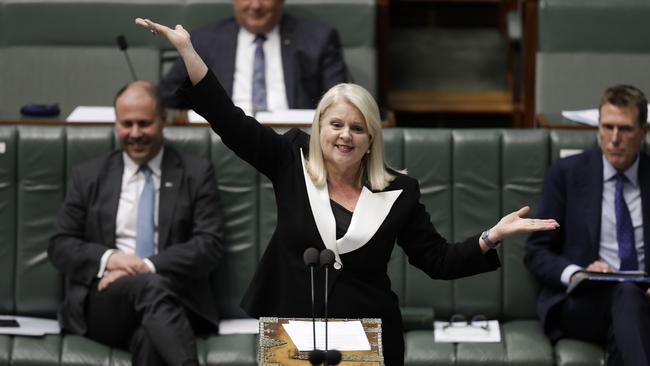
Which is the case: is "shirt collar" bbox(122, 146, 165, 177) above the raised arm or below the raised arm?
below

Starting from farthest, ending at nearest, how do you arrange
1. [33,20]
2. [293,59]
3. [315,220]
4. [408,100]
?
[408,100] < [33,20] < [293,59] < [315,220]

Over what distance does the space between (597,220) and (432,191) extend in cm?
44

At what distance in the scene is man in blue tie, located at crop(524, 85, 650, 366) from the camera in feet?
9.68

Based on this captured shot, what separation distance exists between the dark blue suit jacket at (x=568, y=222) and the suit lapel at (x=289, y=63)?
100 cm

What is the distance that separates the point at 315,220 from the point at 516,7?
246cm

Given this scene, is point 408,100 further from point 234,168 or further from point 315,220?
point 315,220

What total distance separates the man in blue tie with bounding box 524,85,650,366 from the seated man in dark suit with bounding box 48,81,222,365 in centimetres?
82

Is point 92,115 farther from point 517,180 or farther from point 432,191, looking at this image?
point 517,180

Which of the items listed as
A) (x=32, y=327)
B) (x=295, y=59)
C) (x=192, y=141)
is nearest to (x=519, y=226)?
(x=192, y=141)

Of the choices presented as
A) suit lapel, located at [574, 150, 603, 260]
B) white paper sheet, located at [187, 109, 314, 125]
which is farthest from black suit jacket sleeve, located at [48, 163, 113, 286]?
suit lapel, located at [574, 150, 603, 260]

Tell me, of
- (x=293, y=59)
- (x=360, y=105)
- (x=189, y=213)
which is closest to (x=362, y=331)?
(x=360, y=105)

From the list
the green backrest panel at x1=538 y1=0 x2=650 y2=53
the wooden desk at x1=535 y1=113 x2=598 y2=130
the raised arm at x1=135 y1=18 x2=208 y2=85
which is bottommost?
Answer: the wooden desk at x1=535 y1=113 x2=598 y2=130

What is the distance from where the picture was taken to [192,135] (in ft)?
10.5

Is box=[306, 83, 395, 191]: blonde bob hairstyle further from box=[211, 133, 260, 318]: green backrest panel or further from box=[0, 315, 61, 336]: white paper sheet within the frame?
box=[0, 315, 61, 336]: white paper sheet
